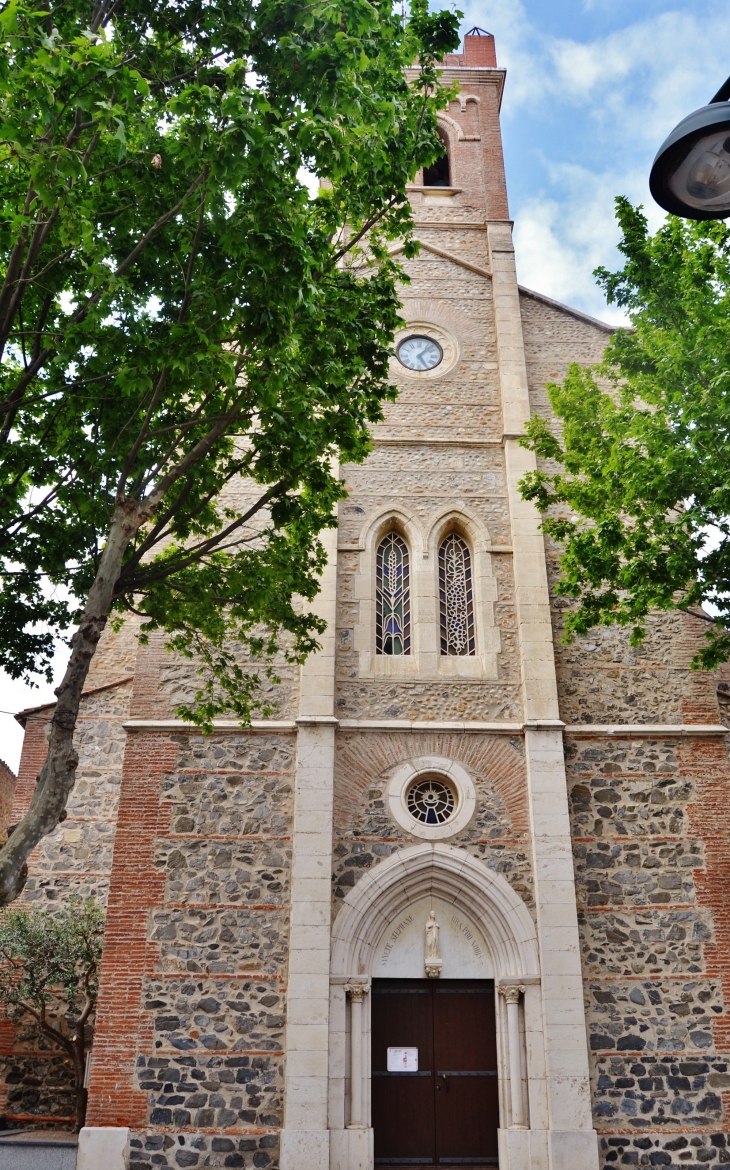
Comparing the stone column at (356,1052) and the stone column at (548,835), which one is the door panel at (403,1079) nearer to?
the stone column at (356,1052)

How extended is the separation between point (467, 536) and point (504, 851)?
466 centimetres

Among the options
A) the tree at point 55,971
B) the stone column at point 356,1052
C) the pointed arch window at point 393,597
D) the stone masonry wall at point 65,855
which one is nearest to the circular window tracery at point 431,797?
the pointed arch window at point 393,597

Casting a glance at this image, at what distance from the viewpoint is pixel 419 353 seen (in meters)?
15.2

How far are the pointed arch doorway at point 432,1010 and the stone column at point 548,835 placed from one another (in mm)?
296

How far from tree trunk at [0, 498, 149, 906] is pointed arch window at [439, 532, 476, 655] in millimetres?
6009

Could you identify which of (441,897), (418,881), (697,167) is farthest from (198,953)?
(697,167)

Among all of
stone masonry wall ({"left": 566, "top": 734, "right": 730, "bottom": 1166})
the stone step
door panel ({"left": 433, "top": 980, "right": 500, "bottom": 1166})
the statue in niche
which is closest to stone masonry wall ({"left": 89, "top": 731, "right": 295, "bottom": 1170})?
the stone step

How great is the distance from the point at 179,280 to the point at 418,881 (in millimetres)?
7716

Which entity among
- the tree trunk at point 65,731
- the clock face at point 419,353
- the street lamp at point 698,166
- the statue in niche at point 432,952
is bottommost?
the statue in niche at point 432,952

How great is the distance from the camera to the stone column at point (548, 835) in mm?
10406

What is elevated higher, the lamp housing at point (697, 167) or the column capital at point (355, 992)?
the lamp housing at point (697, 167)

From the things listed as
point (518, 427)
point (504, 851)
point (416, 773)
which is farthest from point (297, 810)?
point (518, 427)

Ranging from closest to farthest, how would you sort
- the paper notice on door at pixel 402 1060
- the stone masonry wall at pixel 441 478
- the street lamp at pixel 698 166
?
1. the street lamp at pixel 698 166
2. the paper notice on door at pixel 402 1060
3. the stone masonry wall at pixel 441 478

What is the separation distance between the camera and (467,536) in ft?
45.5
